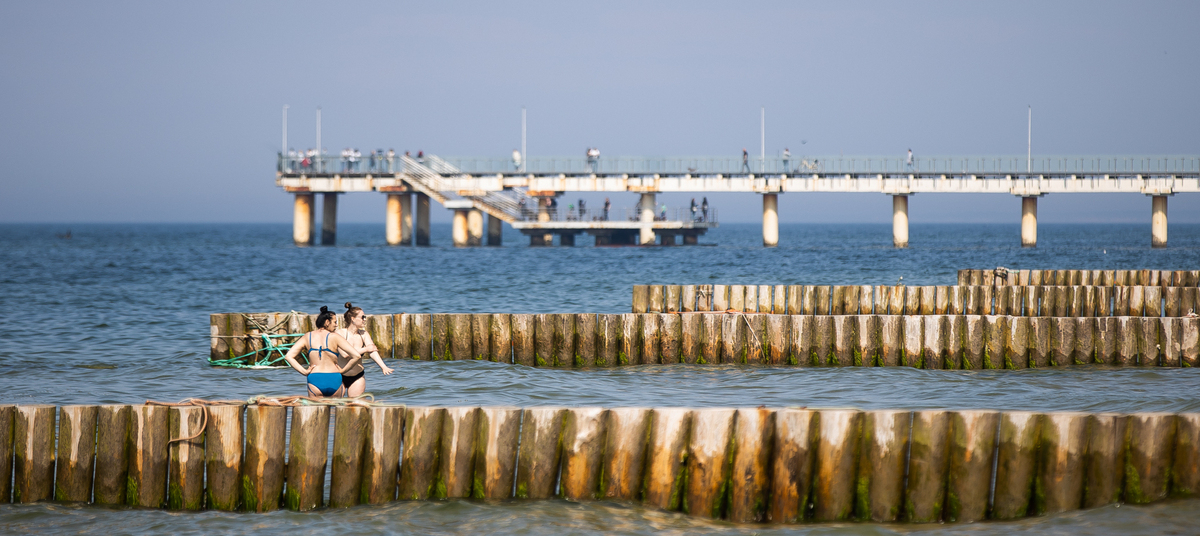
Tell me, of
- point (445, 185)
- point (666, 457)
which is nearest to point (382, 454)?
point (666, 457)

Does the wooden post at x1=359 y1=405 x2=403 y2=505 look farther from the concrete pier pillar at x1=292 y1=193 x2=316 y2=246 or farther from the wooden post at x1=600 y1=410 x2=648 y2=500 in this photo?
the concrete pier pillar at x1=292 y1=193 x2=316 y2=246

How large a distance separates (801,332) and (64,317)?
20.3 m

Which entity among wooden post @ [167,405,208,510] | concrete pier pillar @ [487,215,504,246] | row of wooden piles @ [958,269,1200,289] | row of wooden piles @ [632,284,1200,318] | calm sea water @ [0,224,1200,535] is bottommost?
calm sea water @ [0,224,1200,535]

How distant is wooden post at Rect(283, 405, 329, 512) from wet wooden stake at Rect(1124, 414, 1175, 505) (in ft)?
21.1

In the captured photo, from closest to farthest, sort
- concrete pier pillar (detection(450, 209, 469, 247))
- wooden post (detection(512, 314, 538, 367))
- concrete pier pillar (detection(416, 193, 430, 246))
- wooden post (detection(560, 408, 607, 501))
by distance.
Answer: wooden post (detection(560, 408, 607, 501)), wooden post (detection(512, 314, 538, 367)), concrete pier pillar (detection(450, 209, 469, 247)), concrete pier pillar (detection(416, 193, 430, 246))

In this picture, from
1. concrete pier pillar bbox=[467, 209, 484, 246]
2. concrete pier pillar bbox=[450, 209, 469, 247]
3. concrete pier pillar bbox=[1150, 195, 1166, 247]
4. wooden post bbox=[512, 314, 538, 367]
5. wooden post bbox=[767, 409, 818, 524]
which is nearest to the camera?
wooden post bbox=[767, 409, 818, 524]

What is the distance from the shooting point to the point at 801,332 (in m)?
16.9

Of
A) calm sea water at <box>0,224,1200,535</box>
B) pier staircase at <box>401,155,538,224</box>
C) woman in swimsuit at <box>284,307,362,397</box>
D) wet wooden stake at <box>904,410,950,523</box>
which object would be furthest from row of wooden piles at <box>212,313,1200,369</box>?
pier staircase at <box>401,155,538,224</box>

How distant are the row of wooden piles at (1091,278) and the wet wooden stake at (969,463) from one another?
19412mm

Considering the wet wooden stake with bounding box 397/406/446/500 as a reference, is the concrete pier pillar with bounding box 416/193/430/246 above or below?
above

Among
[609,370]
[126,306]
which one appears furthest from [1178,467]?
[126,306]

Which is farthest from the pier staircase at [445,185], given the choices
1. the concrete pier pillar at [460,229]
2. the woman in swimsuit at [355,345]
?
the woman in swimsuit at [355,345]

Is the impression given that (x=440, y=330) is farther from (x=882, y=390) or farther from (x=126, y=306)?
(x=126, y=306)

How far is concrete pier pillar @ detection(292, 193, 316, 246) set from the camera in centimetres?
7964
